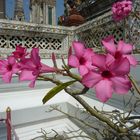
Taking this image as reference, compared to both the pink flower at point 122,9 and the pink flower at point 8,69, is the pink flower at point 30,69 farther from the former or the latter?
the pink flower at point 122,9

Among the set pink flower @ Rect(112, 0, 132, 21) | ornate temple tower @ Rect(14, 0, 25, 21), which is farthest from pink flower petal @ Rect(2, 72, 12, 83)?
ornate temple tower @ Rect(14, 0, 25, 21)

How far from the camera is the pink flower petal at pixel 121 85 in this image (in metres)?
0.33

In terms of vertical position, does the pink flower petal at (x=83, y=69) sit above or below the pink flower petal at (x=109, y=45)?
below

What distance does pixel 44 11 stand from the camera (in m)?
28.2

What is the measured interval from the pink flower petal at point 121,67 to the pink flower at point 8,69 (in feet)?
A: 0.64

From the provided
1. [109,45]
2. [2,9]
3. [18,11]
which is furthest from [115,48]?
[18,11]

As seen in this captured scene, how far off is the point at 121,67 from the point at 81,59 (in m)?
0.09

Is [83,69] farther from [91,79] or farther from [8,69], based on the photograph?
[8,69]

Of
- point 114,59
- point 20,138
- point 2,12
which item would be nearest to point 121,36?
point 20,138

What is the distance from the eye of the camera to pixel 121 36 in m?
2.41

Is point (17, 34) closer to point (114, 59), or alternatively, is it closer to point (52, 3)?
point (114, 59)

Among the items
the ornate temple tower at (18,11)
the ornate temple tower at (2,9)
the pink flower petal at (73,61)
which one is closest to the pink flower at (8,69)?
the pink flower petal at (73,61)

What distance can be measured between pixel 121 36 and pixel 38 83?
98 cm

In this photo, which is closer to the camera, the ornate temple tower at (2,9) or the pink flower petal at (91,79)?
the pink flower petal at (91,79)
